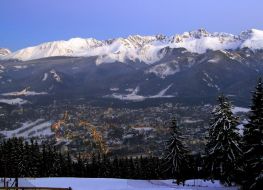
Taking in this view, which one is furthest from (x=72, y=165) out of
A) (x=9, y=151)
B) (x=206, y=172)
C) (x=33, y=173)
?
(x=206, y=172)

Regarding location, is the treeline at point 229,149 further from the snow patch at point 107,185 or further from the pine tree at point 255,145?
the snow patch at point 107,185

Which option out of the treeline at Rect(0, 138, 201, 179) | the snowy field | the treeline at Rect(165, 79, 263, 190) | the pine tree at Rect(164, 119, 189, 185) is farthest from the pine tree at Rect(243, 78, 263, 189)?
the treeline at Rect(0, 138, 201, 179)

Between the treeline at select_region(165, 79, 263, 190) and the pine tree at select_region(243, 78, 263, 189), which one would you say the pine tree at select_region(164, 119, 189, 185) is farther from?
the pine tree at select_region(243, 78, 263, 189)

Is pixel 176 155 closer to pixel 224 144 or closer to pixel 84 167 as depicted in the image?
pixel 224 144

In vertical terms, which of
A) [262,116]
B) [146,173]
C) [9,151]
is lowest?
[146,173]

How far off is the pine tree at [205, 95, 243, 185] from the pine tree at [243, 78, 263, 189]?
7828 mm

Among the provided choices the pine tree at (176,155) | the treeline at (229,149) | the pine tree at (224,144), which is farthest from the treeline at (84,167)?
the pine tree at (224,144)

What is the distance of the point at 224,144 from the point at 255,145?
1014 centimetres

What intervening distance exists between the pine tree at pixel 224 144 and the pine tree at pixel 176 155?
46.8 feet

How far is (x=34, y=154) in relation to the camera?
13000 cm

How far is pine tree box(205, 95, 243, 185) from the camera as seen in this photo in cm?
6394

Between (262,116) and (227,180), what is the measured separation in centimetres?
1350

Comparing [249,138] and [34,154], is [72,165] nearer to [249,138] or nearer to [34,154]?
[34,154]

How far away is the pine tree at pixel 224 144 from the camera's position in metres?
63.9
